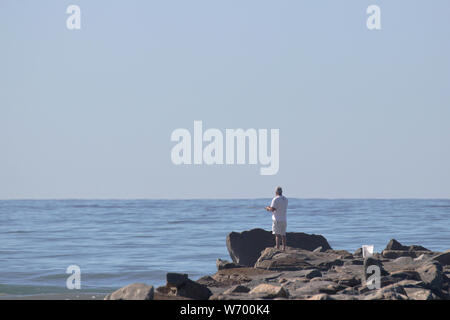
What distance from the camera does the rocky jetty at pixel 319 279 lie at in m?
13.9

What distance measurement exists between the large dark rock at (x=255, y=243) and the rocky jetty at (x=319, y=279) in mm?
122

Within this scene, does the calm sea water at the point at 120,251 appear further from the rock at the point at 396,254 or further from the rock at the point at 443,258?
the rock at the point at 443,258

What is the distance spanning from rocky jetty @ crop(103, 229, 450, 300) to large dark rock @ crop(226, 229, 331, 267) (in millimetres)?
122

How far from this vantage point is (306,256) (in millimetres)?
20797

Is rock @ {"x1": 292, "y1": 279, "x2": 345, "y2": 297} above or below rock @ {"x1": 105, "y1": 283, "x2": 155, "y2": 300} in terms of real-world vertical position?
below

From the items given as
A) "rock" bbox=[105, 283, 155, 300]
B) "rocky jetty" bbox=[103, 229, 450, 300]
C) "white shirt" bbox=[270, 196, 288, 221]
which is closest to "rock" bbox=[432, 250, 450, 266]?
"rocky jetty" bbox=[103, 229, 450, 300]

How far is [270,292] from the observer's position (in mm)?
13945

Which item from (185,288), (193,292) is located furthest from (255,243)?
(193,292)

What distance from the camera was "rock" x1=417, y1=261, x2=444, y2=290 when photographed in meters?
15.4

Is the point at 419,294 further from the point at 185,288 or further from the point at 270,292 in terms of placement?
the point at 185,288

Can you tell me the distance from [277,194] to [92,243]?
26.2 meters

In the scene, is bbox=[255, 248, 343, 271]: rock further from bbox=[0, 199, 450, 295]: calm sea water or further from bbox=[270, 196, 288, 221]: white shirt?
bbox=[0, 199, 450, 295]: calm sea water
